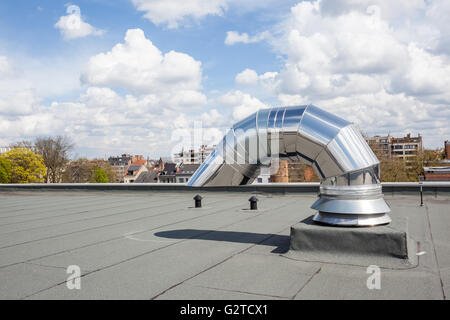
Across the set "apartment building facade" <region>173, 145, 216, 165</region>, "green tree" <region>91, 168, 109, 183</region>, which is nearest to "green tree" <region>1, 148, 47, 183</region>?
→ "green tree" <region>91, 168, 109, 183</region>

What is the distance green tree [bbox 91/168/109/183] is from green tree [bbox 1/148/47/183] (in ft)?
90.0

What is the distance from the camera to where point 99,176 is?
85.2 m

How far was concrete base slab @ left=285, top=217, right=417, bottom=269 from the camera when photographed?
5359 millimetres

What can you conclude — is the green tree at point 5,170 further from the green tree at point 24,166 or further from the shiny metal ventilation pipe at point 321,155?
the shiny metal ventilation pipe at point 321,155

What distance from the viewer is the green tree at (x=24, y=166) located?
170ft

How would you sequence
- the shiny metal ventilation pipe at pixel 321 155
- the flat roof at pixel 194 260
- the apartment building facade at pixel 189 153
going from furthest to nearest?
the apartment building facade at pixel 189 153 < the shiny metal ventilation pipe at pixel 321 155 < the flat roof at pixel 194 260

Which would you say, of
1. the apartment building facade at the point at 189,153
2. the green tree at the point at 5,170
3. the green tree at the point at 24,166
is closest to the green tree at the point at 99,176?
the green tree at the point at 24,166

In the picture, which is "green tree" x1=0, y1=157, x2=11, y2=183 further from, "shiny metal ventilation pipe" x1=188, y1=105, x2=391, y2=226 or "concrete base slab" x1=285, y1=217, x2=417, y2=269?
"concrete base slab" x1=285, y1=217, x2=417, y2=269

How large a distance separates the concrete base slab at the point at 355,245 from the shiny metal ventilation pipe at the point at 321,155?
0.19 meters

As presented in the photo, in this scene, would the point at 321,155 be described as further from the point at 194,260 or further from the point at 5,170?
the point at 5,170

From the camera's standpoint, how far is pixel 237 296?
A: 14.2 ft

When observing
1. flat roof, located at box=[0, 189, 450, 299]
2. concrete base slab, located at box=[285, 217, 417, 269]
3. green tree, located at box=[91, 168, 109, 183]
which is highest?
green tree, located at box=[91, 168, 109, 183]

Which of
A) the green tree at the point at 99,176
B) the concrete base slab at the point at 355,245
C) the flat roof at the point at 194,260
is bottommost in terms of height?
the flat roof at the point at 194,260
